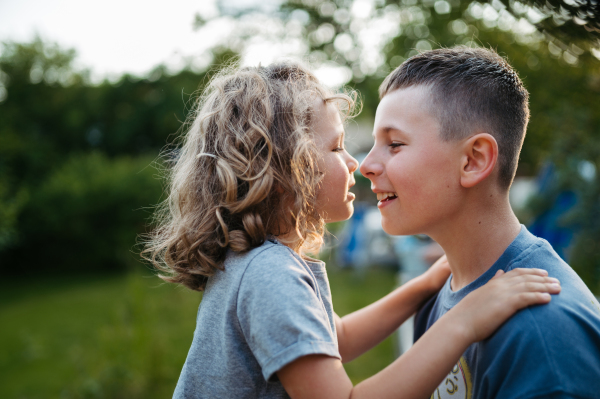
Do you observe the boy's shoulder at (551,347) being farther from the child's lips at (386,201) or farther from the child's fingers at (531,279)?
the child's lips at (386,201)

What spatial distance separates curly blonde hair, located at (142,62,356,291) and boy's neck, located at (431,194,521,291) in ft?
1.86

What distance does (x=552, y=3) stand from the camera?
4.58ft

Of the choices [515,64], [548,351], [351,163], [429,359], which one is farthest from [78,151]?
[548,351]

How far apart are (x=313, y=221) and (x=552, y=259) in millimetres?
900

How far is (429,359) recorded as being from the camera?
4.46 feet

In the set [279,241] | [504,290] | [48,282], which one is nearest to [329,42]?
[279,241]

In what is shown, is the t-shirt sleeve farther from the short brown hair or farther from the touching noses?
the short brown hair

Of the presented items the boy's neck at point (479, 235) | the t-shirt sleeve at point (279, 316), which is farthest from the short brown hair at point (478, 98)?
the t-shirt sleeve at point (279, 316)

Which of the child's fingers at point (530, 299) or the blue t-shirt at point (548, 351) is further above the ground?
the child's fingers at point (530, 299)

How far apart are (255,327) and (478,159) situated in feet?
3.31

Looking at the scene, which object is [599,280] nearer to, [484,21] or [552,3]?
[484,21]

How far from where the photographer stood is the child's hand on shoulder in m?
1.33

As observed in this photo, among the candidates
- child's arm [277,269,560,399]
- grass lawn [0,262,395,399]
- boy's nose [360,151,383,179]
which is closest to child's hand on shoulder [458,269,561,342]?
child's arm [277,269,560,399]

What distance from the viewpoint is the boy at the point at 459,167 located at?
163 cm
